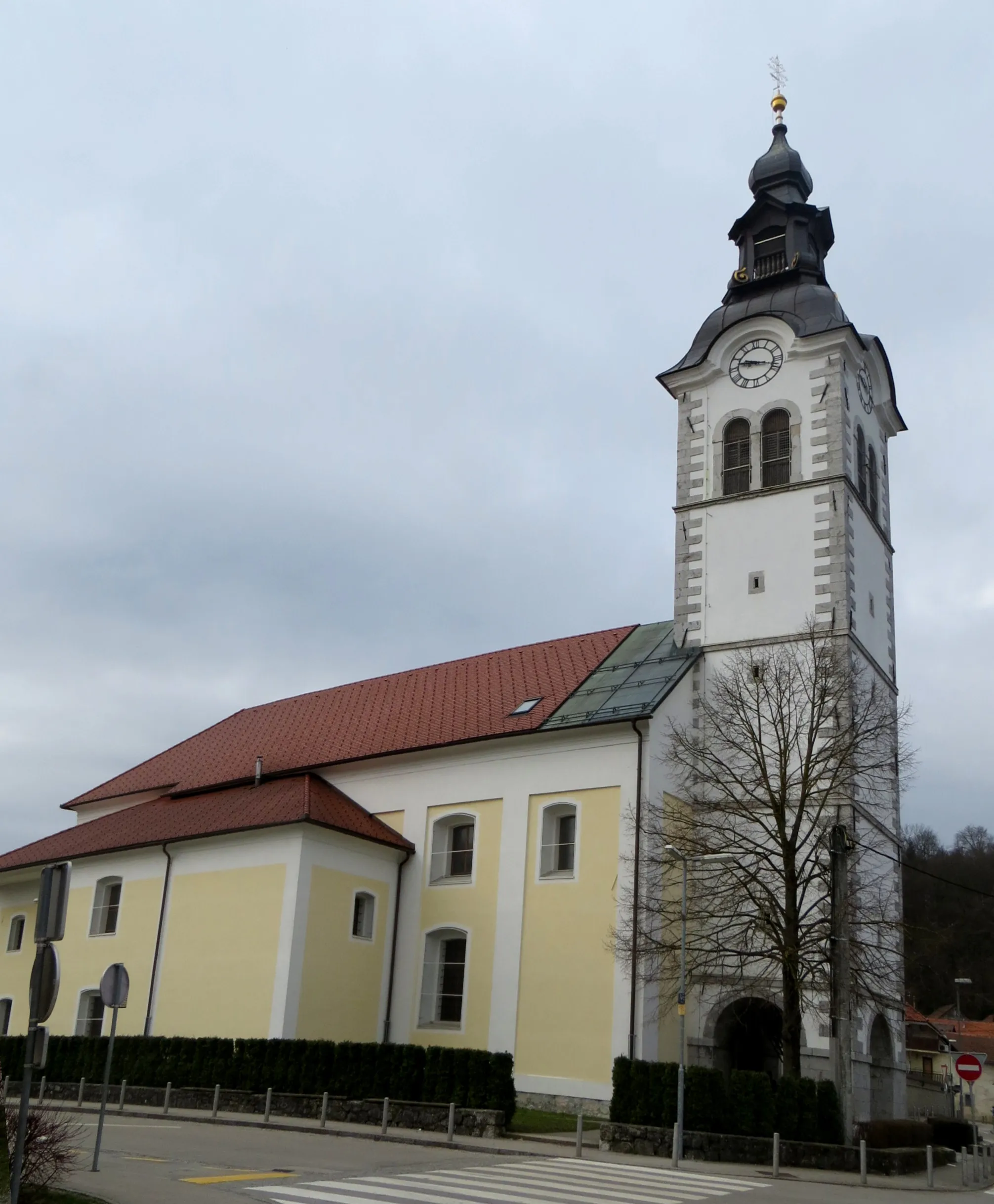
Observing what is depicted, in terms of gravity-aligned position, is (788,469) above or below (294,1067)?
above

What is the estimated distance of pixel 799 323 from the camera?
100ft

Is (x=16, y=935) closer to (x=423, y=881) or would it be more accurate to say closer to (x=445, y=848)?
(x=423, y=881)

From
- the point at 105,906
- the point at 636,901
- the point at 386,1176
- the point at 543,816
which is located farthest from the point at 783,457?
the point at 105,906

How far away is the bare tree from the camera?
21797mm

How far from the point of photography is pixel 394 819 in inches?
1195

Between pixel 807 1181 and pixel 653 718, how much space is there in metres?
11.1

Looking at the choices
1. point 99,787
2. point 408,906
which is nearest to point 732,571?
point 408,906

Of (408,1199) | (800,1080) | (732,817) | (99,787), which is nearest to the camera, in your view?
(408,1199)

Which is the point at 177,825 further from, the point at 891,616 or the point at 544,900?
the point at 891,616

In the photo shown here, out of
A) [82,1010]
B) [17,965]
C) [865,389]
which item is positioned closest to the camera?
[82,1010]

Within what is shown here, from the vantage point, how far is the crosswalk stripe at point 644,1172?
49.5 feet

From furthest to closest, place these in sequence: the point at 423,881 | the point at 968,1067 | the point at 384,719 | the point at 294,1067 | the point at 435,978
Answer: the point at 384,719 → the point at 423,881 → the point at 435,978 → the point at 294,1067 → the point at 968,1067

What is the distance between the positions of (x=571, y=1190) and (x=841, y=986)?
858cm

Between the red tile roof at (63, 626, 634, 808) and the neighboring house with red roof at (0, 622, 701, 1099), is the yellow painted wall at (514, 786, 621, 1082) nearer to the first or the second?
the neighboring house with red roof at (0, 622, 701, 1099)
